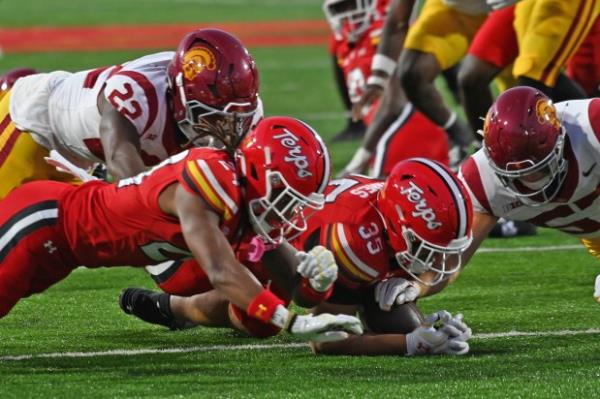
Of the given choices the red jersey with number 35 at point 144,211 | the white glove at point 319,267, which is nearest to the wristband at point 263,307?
the white glove at point 319,267

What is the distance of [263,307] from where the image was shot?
4.62 meters

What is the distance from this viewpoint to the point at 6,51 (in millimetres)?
18312

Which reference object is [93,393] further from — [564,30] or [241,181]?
[564,30]

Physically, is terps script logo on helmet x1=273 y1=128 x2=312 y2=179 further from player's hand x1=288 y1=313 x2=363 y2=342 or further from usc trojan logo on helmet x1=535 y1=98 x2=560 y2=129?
usc trojan logo on helmet x1=535 y1=98 x2=560 y2=129

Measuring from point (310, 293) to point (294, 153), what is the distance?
566 millimetres

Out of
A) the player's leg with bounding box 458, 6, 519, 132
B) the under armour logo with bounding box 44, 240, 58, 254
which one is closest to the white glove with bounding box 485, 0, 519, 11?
the player's leg with bounding box 458, 6, 519, 132

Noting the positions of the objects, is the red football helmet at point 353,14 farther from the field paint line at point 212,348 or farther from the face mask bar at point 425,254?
the face mask bar at point 425,254

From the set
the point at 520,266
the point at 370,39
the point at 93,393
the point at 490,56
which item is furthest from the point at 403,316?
the point at 370,39

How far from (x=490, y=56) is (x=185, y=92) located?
2.52 m

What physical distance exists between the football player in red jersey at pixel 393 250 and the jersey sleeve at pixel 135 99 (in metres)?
0.75

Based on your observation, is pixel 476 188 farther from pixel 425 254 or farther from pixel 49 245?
pixel 49 245

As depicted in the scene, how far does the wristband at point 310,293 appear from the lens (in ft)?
16.8

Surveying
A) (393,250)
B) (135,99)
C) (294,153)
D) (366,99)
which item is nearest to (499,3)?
(366,99)

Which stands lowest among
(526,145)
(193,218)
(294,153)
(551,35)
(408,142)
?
(408,142)
